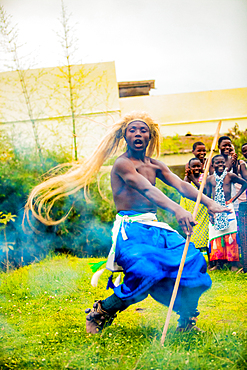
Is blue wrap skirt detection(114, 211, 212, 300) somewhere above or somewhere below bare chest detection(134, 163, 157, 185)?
below

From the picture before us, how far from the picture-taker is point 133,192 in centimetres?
264

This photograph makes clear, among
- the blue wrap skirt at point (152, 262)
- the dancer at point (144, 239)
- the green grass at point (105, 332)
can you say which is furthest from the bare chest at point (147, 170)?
the green grass at point (105, 332)

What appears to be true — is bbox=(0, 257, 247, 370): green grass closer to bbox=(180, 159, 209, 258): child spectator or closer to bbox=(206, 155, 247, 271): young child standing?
bbox=(206, 155, 247, 271): young child standing

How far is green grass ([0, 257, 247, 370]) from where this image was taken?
2084 millimetres

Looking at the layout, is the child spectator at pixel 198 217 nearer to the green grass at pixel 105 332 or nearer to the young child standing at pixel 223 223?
the young child standing at pixel 223 223

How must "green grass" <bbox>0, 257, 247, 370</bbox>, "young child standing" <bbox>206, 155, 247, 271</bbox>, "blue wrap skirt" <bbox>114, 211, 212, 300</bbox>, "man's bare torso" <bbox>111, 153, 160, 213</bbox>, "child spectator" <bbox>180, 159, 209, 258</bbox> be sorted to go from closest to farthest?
"green grass" <bbox>0, 257, 247, 370</bbox>
"blue wrap skirt" <bbox>114, 211, 212, 300</bbox>
"man's bare torso" <bbox>111, 153, 160, 213</bbox>
"young child standing" <bbox>206, 155, 247, 271</bbox>
"child spectator" <bbox>180, 159, 209, 258</bbox>

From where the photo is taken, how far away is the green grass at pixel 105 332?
208cm

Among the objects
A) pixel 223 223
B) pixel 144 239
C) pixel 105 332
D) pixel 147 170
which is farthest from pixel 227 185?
pixel 105 332

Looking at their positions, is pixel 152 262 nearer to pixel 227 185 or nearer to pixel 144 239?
pixel 144 239

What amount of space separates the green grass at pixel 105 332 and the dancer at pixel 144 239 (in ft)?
0.71

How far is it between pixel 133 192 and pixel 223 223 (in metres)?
2.46

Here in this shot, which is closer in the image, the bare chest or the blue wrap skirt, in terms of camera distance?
the blue wrap skirt

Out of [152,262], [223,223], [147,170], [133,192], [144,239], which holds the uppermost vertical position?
[147,170]

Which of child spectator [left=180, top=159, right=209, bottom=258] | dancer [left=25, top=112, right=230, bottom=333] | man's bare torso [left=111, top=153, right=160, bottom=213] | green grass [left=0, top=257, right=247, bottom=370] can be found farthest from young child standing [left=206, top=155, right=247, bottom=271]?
man's bare torso [left=111, top=153, right=160, bottom=213]
